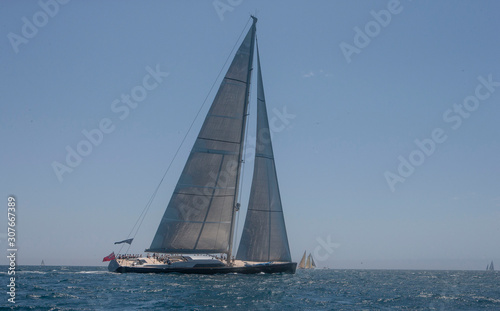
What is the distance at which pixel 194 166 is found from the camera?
143 ft

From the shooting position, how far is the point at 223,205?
1735 inches

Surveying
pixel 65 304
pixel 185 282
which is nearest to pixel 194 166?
pixel 185 282

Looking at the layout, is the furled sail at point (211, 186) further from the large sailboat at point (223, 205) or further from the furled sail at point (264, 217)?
the furled sail at point (264, 217)

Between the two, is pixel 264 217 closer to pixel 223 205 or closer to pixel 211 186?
pixel 223 205

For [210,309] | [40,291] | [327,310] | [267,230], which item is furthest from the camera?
[267,230]

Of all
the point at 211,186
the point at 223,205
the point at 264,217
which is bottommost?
the point at 264,217

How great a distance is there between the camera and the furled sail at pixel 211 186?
43312 mm

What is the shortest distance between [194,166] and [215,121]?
446cm

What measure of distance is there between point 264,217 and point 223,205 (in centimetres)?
392

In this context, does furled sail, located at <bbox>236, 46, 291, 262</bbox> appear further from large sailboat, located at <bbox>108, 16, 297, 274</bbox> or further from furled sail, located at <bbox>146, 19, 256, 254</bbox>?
furled sail, located at <bbox>146, 19, 256, 254</bbox>

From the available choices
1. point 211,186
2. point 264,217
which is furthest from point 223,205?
point 264,217

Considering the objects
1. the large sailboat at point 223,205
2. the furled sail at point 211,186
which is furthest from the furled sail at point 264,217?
the furled sail at point 211,186

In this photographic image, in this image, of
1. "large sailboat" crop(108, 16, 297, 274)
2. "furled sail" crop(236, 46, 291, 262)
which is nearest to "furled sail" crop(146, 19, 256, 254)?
"large sailboat" crop(108, 16, 297, 274)

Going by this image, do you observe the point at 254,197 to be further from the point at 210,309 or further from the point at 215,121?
the point at 210,309
